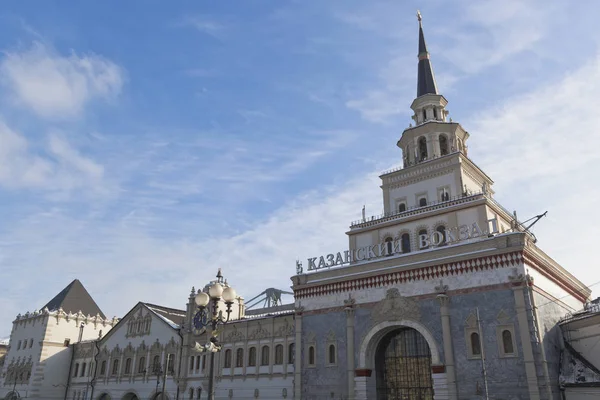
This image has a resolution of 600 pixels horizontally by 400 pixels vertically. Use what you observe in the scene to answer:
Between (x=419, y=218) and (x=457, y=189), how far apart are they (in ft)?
12.1

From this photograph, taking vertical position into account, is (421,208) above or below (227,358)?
above

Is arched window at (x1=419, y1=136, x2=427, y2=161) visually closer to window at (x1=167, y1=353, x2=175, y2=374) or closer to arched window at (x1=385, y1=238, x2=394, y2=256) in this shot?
arched window at (x1=385, y1=238, x2=394, y2=256)

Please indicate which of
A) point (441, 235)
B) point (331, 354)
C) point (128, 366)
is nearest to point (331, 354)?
point (331, 354)

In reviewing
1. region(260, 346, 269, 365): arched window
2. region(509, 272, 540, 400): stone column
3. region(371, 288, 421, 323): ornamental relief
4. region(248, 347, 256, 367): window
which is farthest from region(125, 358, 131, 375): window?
region(509, 272, 540, 400): stone column

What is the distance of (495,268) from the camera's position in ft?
97.9

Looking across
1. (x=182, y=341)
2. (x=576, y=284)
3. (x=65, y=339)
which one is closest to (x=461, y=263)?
(x=576, y=284)

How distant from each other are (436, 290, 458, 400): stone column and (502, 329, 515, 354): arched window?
2.97 m

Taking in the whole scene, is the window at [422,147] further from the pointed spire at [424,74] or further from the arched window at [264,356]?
the arched window at [264,356]

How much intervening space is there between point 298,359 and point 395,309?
8.31 meters

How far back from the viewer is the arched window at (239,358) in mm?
41844

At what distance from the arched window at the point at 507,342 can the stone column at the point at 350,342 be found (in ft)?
31.9

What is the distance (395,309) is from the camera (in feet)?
108

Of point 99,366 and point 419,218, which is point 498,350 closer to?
point 419,218

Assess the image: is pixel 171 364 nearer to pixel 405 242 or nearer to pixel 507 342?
pixel 405 242
